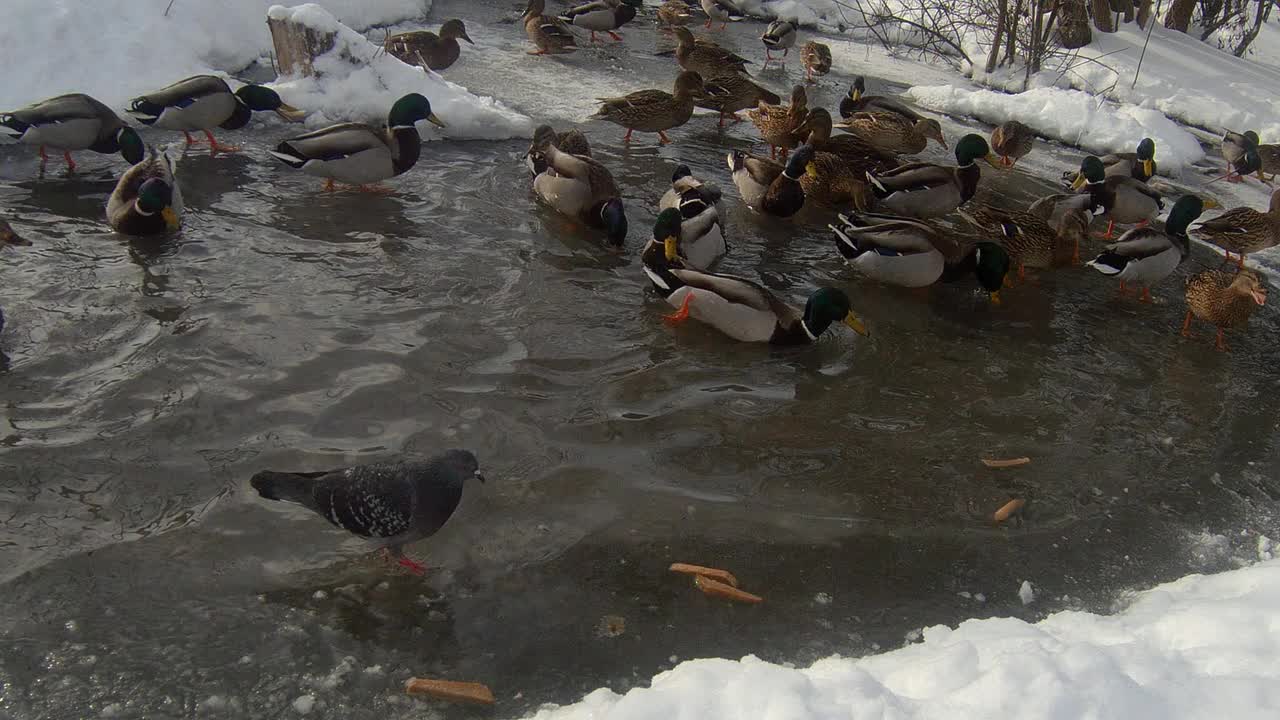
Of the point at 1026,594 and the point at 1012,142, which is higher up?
the point at 1012,142

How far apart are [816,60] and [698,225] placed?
6.61 meters

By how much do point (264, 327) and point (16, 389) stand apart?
1172 millimetres

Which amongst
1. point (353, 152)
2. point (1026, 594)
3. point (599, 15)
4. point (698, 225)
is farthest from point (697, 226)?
point (599, 15)

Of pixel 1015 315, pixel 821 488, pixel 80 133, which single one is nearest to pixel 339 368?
pixel 821 488

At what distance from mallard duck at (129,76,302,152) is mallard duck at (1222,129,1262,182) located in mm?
9727

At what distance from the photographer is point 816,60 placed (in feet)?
39.5

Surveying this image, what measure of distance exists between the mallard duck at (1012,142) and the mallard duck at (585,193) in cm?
446

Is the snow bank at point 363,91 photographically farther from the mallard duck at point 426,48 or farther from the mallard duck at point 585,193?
the mallard duck at point 585,193

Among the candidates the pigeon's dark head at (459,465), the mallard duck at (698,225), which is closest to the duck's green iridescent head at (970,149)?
the mallard duck at (698,225)

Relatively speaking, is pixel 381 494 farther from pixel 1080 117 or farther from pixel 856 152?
pixel 1080 117

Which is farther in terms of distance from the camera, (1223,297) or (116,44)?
(116,44)

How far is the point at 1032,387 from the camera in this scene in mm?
5371

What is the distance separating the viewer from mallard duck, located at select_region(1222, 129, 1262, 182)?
9.37m

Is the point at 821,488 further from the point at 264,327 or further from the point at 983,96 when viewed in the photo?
the point at 983,96
